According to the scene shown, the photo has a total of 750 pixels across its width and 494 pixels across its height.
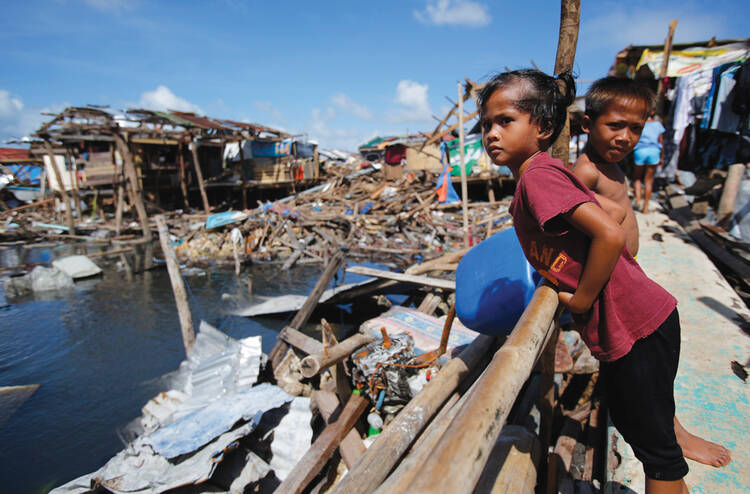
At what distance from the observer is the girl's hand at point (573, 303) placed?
1431mm

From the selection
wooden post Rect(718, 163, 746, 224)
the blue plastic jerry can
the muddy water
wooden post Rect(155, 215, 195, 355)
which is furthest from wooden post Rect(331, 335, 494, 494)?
wooden post Rect(718, 163, 746, 224)

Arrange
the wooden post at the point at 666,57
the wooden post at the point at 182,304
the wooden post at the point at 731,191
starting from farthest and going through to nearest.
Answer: the wooden post at the point at 666,57 < the wooden post at the point at 182,304 < the wooden post at the point at 731,191

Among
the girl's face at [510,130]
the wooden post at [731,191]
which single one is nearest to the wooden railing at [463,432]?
the girl's face at [510,130]

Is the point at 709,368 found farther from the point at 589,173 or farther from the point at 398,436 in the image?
the point at 398,436

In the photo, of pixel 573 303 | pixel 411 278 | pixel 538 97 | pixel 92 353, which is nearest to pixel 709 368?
pixel 573 303

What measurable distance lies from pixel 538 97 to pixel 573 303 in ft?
2.84

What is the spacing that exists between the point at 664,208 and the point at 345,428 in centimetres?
901

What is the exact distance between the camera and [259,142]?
22609 mm

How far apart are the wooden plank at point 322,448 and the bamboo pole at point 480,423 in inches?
120

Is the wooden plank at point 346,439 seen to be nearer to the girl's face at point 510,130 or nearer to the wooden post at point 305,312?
the wooden post at point 305,312

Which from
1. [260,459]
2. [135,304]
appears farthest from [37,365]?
[260,459]

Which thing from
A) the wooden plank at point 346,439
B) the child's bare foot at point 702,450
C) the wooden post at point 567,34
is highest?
the wooden post at point 567,34

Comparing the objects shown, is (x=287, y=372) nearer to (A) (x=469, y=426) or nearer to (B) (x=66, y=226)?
(A) (x=469, y=426)

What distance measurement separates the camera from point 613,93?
1.98 metres
